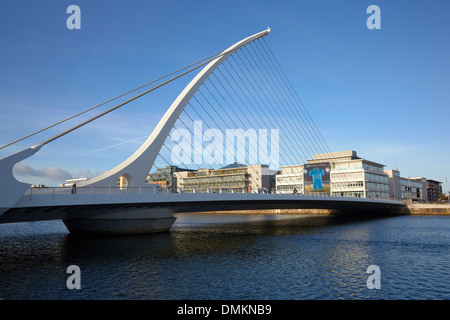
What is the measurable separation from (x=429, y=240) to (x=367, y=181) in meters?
71.6

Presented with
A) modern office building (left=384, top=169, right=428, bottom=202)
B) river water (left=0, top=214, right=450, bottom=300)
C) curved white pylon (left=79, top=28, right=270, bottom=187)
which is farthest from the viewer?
modern office building (left=384, top=169, right=428, bottom=202)

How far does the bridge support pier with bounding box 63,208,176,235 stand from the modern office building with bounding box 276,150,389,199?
66996mm

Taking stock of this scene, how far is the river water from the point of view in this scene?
1422 cm

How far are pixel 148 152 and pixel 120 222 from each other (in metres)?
7.40

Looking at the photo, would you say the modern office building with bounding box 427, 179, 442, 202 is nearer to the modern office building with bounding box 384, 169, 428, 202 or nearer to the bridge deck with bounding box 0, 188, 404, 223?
the modern office building with bounding box 384, 169, 428, 202

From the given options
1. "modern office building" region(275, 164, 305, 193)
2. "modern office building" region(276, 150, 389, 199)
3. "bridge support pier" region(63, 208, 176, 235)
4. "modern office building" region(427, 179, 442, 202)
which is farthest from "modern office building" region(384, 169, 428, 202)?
"bridge support pier" region(63, 208, 176, 235)

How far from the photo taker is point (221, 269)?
1859 centimetres

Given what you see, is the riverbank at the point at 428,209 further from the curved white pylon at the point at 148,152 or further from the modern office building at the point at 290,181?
the curved white pylon at the point at 148,152

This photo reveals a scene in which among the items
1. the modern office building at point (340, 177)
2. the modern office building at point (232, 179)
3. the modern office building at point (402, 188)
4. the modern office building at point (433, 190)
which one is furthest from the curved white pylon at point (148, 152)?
the modern office building at point (433, 190)

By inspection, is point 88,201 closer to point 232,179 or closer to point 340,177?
point 340,177

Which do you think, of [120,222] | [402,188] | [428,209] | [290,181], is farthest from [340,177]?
[120,222]

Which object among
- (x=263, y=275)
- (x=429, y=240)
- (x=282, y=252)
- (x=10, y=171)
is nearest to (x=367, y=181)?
(x=429, y=240)

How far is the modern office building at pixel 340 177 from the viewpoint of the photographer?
3888 inches
